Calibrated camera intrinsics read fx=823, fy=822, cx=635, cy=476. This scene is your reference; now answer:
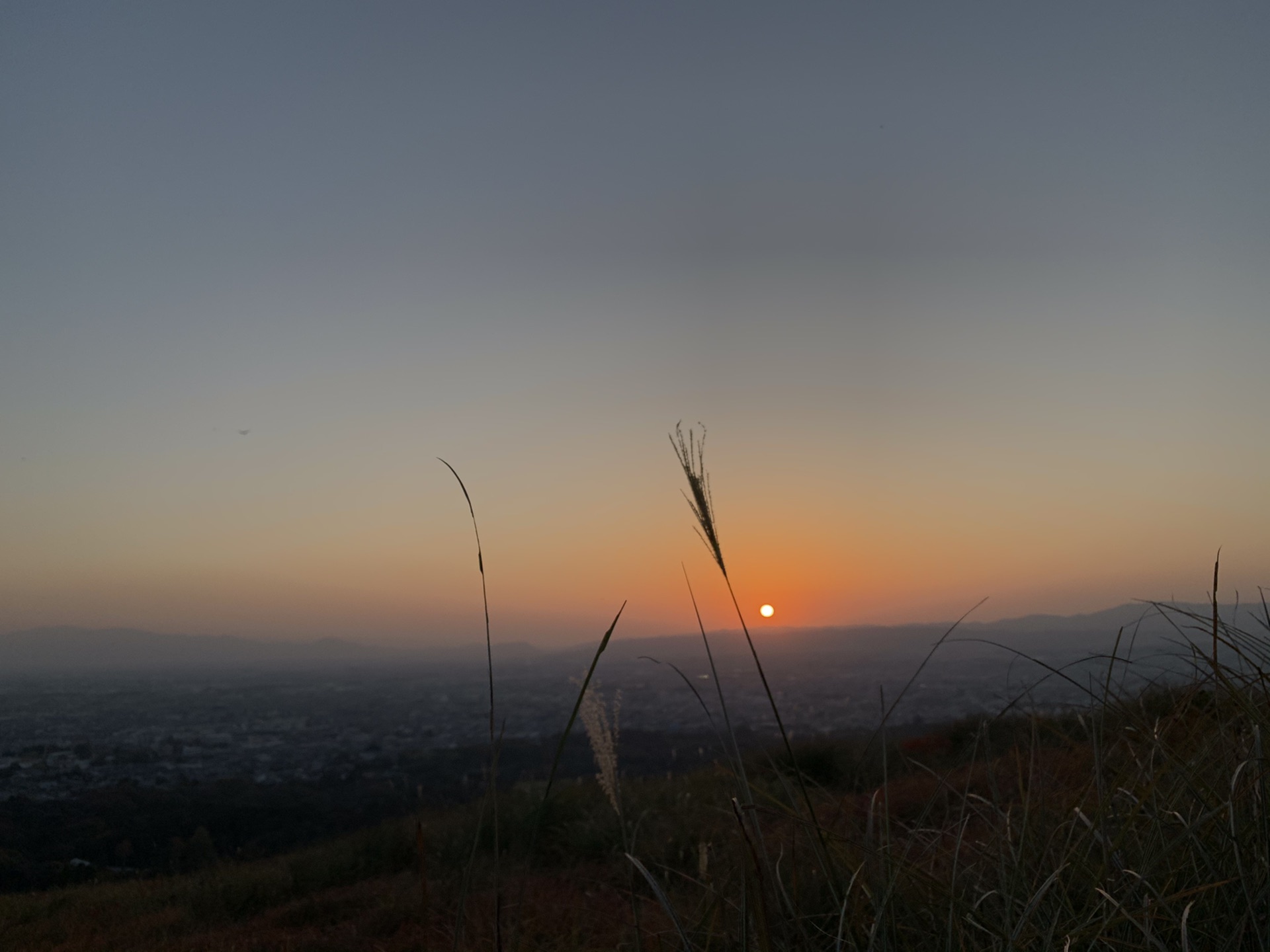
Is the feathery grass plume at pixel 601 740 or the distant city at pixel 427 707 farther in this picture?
the distant city at pixel 427 707

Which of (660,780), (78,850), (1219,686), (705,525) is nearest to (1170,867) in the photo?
(1219,686)

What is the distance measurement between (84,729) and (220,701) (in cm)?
569

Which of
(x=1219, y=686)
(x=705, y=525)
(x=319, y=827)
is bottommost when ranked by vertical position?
(x=319, y=827)

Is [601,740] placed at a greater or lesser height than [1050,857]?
greater

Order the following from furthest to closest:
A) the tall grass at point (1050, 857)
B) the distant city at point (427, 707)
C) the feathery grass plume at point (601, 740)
Result: the distant city at point (427, 707) → the feathery grass plume at point (601, 740) → the tall grass at point (1050, 857)

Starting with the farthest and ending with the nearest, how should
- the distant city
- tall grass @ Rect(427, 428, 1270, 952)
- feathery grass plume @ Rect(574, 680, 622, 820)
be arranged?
1. the distant city
2. feathery grass plume @ Rect(574, 680, 622, 820)
3. tall grass @ Rect(427, 428, 1270, 952)

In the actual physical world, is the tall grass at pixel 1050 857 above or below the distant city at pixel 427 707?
above

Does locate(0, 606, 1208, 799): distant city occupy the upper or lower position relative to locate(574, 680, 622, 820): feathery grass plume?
lower

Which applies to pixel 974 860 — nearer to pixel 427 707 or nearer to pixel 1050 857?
pixel 1050 857

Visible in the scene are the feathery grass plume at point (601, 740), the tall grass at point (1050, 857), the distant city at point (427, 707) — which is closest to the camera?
the tall grass at point (1050, 857)

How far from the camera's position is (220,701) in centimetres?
1483

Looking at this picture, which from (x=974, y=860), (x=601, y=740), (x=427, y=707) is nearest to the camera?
(x=601, y=740)

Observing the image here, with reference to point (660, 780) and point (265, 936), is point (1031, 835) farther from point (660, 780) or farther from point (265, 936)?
point (660, 780)

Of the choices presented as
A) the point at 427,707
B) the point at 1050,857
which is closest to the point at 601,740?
the point at 1050,857
